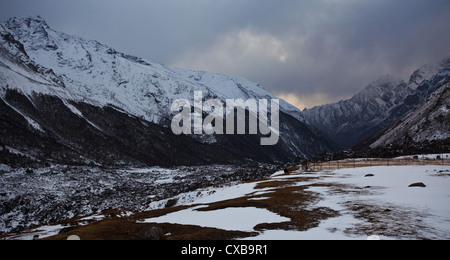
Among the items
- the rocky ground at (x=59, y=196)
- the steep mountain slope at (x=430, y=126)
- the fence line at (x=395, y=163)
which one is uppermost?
the steep mountain slope at (x=430, y=126)

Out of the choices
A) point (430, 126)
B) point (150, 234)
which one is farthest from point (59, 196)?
point (430, 126)

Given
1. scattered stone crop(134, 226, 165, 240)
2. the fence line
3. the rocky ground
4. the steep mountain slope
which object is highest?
the steep mountain slope

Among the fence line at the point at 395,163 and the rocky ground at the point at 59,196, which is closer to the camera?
the fence line at the point at 395,163

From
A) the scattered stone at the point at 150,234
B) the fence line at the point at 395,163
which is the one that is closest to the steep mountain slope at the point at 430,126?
the fence line at the point at 395,163

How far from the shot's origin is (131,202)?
10881cm

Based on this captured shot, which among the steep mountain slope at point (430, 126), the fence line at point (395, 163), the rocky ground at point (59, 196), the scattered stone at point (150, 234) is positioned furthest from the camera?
the steep mountain slope at point (430, 126)

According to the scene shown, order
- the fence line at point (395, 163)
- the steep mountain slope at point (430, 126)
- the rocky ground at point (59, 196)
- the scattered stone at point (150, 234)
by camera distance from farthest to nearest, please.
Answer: the steep mountain slope at point (430, 126) < the rocky ground at point (59, 196) < the fence line at point (395, 163) < the scattered stone at point (150, 234)

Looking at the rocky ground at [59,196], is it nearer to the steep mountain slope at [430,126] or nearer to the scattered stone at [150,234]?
the scattered stone at [150,234]

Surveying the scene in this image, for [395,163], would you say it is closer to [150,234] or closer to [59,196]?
[150,234]

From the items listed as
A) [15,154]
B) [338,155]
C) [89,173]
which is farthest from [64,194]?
[338,155]

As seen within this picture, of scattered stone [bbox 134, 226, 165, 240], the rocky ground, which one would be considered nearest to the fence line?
the rocky ground

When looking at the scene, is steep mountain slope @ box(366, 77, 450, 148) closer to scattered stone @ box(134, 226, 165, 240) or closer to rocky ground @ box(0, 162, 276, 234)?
rocky ground @ box(0, 162, 276, 234)
